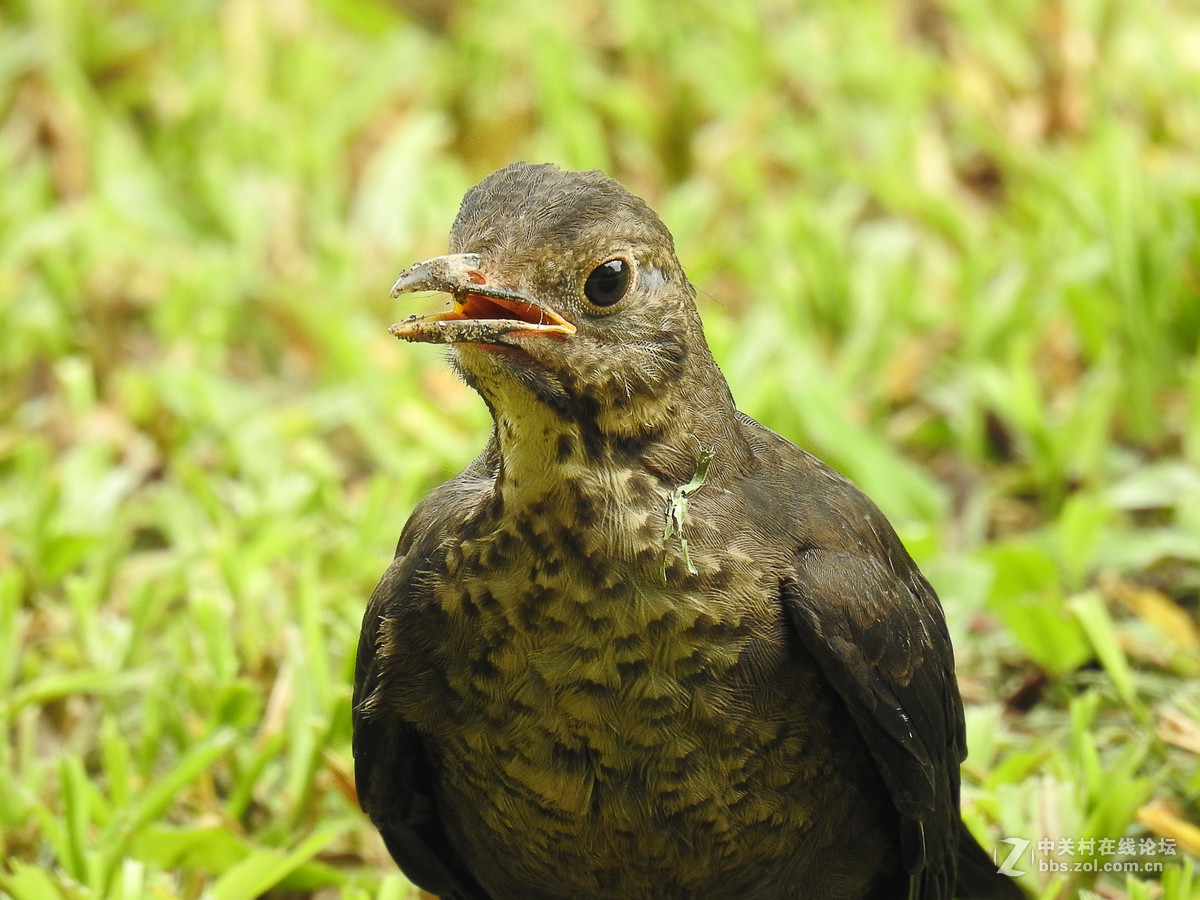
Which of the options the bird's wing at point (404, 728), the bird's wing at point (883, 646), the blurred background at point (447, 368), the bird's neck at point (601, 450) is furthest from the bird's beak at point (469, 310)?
the blurred background at point (447, 368)

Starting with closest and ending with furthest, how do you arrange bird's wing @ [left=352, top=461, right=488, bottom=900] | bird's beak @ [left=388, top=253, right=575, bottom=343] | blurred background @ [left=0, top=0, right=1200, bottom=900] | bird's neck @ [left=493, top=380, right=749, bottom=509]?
1. bird's beak @ [left=388, top=253, right=575, bottom=343]
2. bird's neck @ [left=493, top=380, right=749, bottom=509]
3. bird's wing @ [left=352, top=461, right=488, bottom=900]
4. blurred background @ [left=0, top=0, right=1200, bottom=900]

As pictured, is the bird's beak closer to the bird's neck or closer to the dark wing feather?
the bird's neck

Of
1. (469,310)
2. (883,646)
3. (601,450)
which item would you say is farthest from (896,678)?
(469,310)

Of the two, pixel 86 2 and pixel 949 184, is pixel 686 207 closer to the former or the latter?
pixel 949 184

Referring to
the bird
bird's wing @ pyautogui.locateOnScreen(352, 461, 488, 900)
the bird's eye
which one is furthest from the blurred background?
the bird's eye

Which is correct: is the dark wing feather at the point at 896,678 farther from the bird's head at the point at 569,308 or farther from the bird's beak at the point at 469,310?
the bird's beak at the point at 469,310

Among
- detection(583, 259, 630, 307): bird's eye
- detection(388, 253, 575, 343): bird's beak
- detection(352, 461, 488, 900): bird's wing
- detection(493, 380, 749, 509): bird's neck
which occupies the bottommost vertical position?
detection(352, 461, 488, 900): bird's wing

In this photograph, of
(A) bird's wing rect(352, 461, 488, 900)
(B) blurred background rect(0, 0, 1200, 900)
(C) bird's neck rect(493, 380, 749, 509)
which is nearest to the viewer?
(C) bird's neck rect(493, 380, 749, 509)

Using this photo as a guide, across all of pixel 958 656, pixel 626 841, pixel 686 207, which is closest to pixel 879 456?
pixel 958 656
